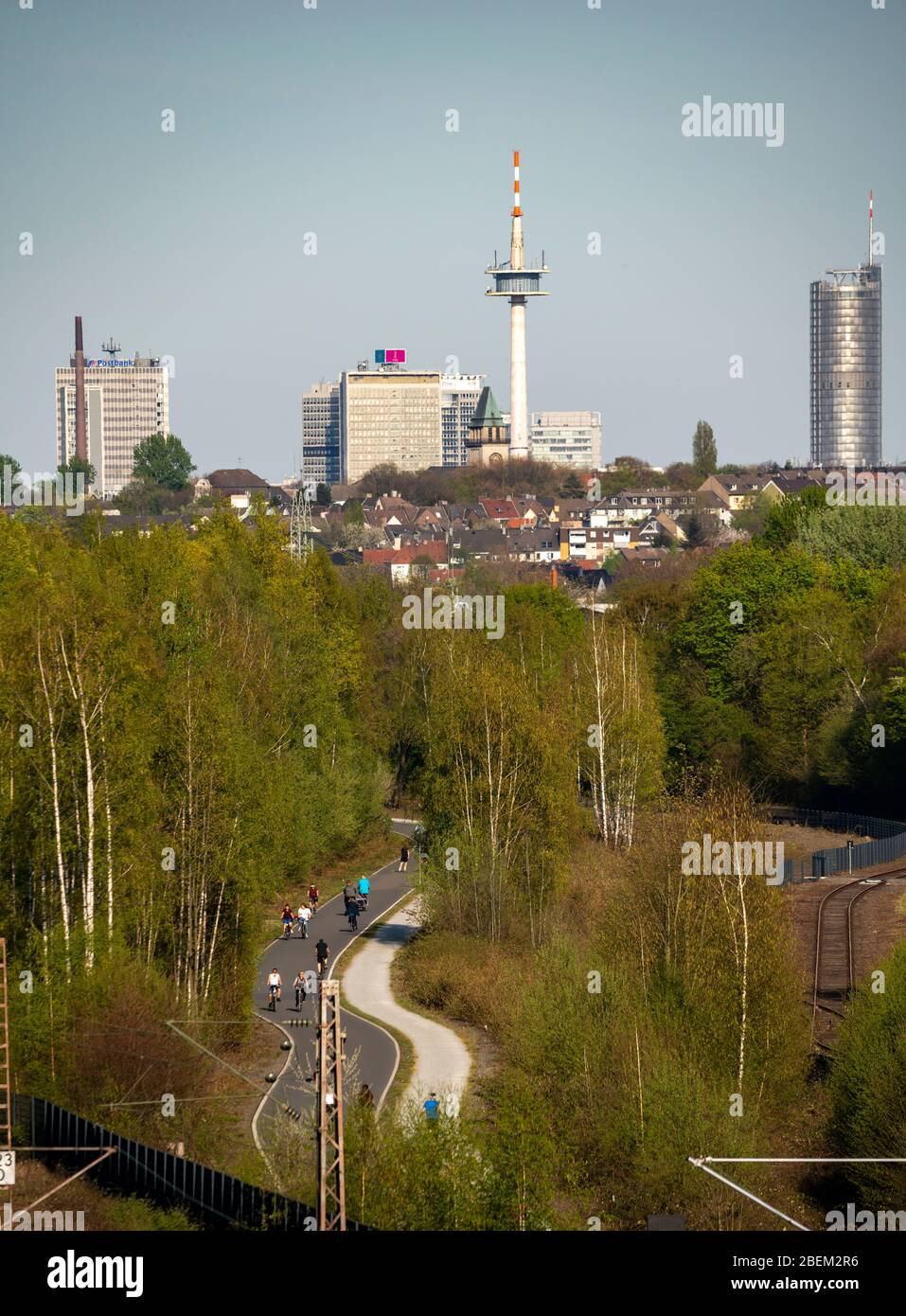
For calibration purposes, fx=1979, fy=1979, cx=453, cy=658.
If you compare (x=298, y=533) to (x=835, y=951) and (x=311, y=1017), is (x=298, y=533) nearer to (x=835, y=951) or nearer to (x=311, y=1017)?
(x=835, y=951)

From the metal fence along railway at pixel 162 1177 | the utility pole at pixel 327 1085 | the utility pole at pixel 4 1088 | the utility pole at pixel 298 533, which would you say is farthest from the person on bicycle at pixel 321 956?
the utility pole at pixel 298 533

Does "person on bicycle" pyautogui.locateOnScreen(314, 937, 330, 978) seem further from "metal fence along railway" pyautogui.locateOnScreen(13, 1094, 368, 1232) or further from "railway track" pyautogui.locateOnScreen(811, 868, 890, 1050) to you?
"metal fence along railway" pyautogui.locateOnScreen(13, 1094, 368, 1232)

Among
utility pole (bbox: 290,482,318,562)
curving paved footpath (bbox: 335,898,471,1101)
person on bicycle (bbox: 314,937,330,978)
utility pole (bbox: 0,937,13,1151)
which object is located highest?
utility pole (bbox: 290,482,318,562)

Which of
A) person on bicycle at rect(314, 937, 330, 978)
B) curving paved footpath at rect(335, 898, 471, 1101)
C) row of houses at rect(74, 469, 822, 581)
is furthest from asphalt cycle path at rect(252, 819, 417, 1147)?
row of houses at rect(74, 469, 822, 581)

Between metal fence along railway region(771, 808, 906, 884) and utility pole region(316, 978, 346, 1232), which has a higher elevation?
utility pole region(316, 978, 346, 1232)

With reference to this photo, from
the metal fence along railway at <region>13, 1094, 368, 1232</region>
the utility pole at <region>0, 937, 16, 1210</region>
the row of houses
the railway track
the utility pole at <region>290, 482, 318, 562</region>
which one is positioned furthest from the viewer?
the row of houses
